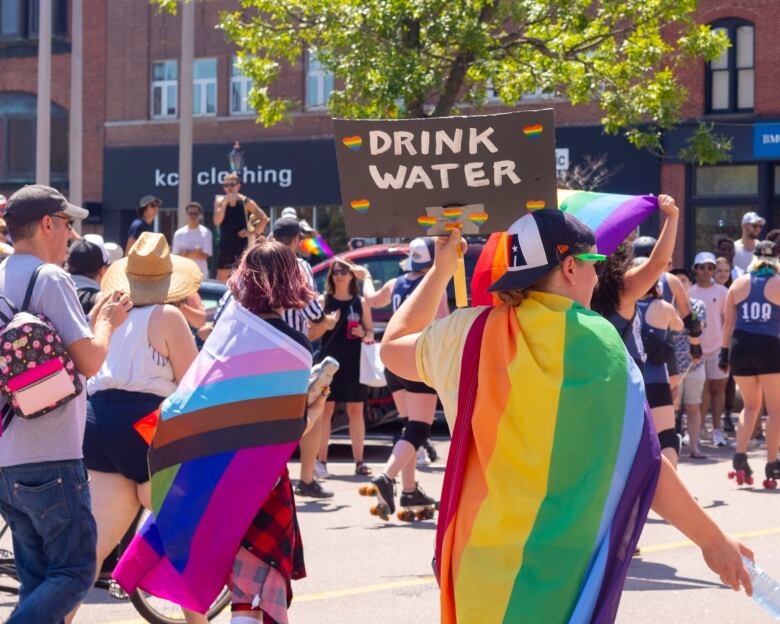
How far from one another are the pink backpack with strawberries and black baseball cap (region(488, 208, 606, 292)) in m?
1.79

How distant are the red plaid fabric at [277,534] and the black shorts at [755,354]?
6.77 metres

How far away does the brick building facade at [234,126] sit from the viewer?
1133 inches

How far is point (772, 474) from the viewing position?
36.4ft

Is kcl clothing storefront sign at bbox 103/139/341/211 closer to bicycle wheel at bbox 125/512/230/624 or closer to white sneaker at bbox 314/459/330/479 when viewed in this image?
white sneaker at bbox 314/459/330/479

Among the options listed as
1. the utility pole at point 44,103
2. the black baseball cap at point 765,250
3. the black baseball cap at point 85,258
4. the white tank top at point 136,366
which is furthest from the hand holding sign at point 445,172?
the utility pole at point 44,103

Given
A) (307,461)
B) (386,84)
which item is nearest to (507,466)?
(307,461)

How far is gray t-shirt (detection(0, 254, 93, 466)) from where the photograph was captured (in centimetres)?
499

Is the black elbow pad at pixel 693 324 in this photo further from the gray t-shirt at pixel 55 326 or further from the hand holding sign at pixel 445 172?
the gray t-shirt at pixel 55 326

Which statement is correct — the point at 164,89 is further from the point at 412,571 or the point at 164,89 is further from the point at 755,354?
the point at 412,571

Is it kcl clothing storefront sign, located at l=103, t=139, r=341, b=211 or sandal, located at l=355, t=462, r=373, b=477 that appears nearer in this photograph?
sandal, located at l=355, t=462, r=373, b=477

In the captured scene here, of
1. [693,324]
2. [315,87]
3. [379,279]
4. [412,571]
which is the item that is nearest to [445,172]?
[412,571]

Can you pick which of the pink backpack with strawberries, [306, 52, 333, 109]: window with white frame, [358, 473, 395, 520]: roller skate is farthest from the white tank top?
[306, 52, 333, 109]: window with white frame

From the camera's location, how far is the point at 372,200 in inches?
186

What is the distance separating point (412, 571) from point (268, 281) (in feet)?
10.1
